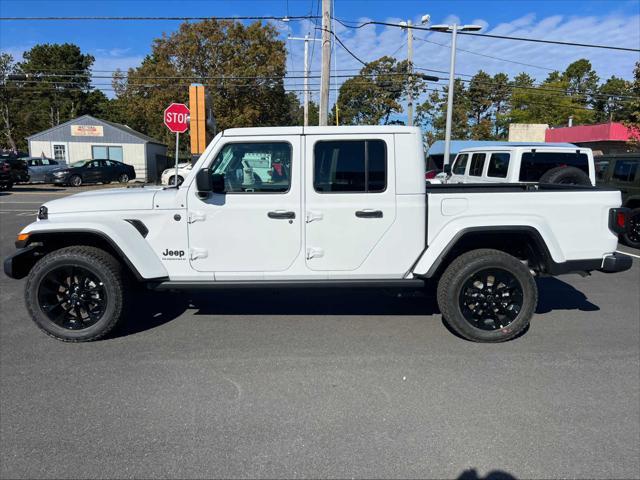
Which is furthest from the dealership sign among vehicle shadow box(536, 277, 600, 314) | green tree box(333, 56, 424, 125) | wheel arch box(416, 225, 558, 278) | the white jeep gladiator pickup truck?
wheel arch box(416, 225, 558, 278)

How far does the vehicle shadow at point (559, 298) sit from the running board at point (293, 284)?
6.78ft

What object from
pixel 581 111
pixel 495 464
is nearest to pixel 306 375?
pixel 495 464

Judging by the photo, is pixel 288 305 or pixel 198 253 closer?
pixel 198 253

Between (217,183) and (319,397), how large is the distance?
7.09 feet

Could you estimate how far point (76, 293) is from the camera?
4.55 meters

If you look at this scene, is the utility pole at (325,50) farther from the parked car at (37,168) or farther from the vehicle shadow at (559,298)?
the parked car at (37,168)

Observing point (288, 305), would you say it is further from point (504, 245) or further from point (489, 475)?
point (489, 475)

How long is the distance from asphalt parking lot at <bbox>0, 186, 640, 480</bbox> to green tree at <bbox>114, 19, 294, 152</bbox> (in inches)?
1197

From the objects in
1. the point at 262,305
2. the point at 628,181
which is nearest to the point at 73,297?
the point at 262,305

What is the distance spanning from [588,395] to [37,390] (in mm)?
4143

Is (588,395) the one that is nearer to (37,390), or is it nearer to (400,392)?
(400,392)

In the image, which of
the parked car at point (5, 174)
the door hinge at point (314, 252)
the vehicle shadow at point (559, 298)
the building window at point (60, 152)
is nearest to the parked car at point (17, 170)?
the parked car at point (5, 174)

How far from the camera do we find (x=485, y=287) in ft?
15.0

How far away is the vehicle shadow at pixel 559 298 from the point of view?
571cm
